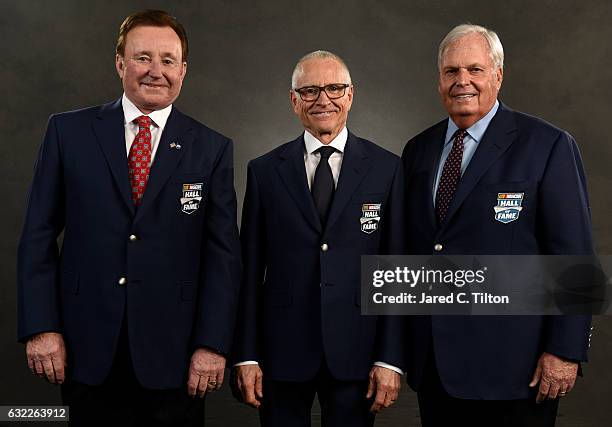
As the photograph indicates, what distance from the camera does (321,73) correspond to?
280 cm

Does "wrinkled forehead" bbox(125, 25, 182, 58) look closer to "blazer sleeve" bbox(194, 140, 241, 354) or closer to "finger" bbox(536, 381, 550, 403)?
"blazer sleeve" bbox(194, 140, 241, 354)

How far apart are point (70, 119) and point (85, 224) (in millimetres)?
359

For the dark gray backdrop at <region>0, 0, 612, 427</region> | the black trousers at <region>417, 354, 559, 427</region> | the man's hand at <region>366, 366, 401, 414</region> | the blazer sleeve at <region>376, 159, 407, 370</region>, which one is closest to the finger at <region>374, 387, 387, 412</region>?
the man's hand at <region>366, 366, 401, 414</region>

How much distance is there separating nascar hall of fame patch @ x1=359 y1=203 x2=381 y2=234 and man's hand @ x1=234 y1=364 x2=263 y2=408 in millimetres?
605

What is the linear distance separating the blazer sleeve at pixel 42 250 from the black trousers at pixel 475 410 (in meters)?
1.29

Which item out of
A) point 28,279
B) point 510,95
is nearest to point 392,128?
point 510,95

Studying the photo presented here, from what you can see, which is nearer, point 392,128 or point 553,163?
point 553,163

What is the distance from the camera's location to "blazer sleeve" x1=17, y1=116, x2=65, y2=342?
2463mm

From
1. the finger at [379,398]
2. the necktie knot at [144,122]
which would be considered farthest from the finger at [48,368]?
the finger at [379,398]

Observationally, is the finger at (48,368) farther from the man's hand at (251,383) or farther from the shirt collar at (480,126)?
the shirt collar at (480,126)

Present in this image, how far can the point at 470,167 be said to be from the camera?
2.74 metres

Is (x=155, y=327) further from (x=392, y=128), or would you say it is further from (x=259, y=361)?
(x=392, y=128)

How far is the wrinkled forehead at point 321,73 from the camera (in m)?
2.80

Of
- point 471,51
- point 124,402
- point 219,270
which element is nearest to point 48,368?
point 124,402
